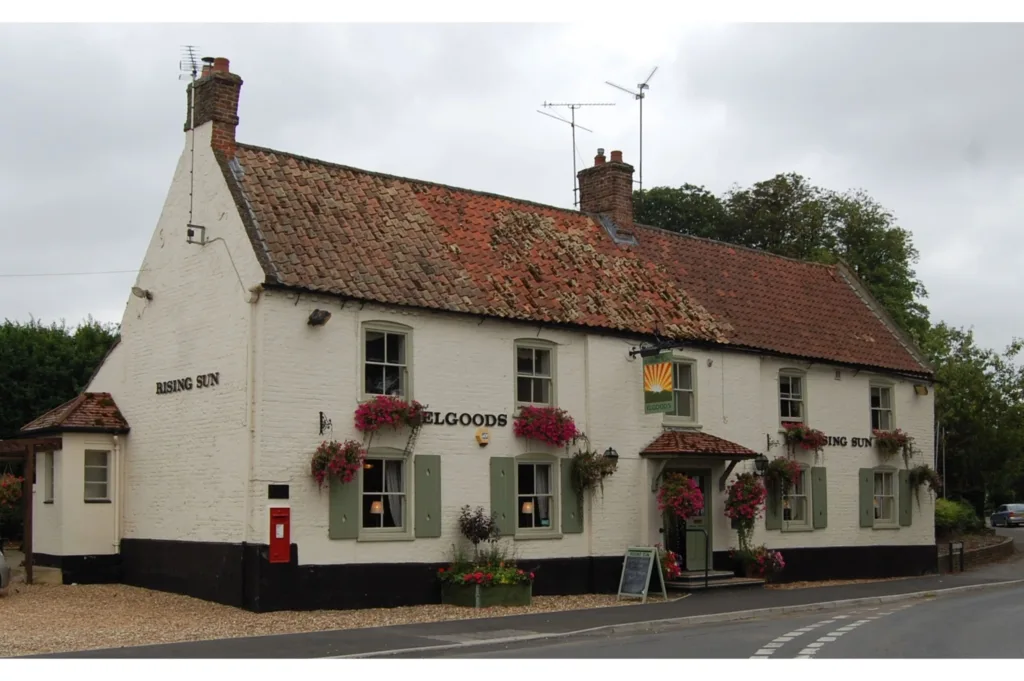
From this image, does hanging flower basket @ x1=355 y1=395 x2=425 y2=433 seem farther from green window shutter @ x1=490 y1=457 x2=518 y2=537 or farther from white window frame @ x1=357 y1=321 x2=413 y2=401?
green window shutter @ x1=490 y1=457 x2=518 y2=537

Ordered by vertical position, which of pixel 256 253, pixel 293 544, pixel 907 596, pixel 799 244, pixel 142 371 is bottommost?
pixel 907 596

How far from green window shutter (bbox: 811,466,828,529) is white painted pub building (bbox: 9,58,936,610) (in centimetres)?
6

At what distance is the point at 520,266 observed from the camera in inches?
916

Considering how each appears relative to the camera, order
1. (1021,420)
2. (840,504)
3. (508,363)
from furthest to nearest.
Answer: (1021,420) → (840,504) → (508,363)

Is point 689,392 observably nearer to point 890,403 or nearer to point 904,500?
point 890,403

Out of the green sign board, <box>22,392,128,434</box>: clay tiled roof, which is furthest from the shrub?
<box>22,392,128,434</box>: clay tiled roof

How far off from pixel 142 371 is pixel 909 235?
3911 centimetres

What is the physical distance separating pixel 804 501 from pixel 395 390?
11250mm

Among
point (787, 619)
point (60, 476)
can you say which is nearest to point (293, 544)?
point (60, 476)

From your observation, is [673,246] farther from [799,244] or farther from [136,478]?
[799,244]

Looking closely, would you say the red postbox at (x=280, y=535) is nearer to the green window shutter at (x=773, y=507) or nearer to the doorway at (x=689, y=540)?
the doorway at (x=689, y=540)

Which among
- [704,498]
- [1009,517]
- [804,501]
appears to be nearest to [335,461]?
[704,498]

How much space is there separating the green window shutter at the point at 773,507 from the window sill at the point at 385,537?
9.29 m

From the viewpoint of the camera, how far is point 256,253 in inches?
752
